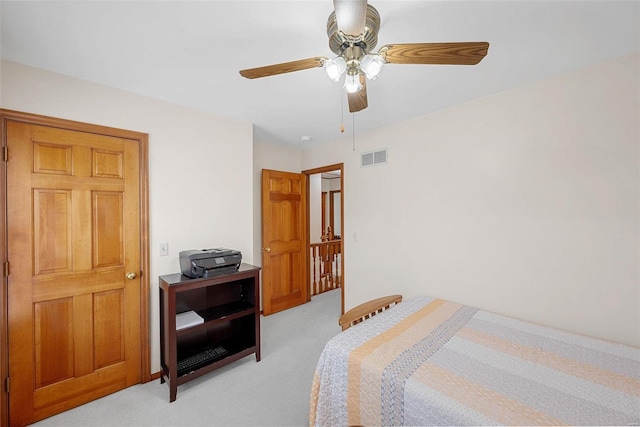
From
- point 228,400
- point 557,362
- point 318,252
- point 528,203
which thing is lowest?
point 228,400

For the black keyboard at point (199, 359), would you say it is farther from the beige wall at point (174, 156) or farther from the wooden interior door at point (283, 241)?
the wooden interior door at point (283, 241)

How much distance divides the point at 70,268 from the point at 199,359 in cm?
121

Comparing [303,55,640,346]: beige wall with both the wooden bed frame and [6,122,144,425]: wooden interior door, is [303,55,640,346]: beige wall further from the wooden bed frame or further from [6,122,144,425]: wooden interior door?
[6,122,144,425]: wooden interior door

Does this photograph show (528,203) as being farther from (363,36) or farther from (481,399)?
(363,36)

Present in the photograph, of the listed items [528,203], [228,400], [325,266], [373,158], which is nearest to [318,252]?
[325,266]

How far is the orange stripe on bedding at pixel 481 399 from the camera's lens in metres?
1.00

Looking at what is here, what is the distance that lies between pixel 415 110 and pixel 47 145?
118 inches

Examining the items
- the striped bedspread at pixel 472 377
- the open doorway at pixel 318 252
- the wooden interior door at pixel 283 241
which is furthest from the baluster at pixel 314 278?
the striped bedspread at pixel 472 377

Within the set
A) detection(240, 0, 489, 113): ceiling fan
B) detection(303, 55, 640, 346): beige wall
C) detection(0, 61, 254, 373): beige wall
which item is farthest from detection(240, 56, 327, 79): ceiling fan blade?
detection(303, 55, 640, 346): beige wall

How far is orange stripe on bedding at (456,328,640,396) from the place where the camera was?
47.9 inches

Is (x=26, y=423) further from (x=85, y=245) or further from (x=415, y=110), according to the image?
(x=415, y=110)

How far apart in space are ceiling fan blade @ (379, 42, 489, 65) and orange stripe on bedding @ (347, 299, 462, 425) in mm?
1525

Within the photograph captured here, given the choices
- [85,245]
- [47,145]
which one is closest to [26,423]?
[85,245]

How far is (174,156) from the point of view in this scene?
2.32 m
